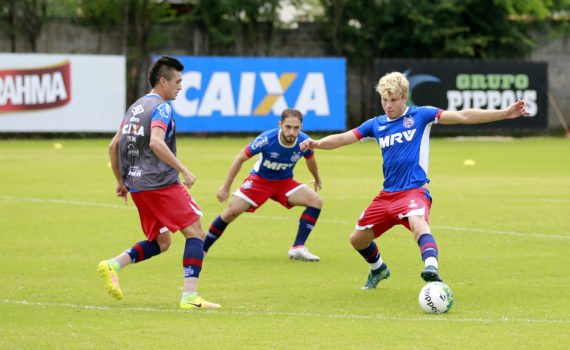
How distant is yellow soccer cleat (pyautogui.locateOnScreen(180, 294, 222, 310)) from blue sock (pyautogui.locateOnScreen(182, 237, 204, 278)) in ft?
0.57

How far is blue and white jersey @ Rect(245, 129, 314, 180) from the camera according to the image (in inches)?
488

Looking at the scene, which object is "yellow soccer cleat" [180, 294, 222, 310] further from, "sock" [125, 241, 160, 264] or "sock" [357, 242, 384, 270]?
"sock" [357, 242, 384, 270]

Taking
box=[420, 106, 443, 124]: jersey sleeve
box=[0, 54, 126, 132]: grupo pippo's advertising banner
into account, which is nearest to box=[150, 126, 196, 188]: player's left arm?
box=[420, 106, 443, 124]: jersey sleeve

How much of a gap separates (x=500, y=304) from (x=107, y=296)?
10.6 feet

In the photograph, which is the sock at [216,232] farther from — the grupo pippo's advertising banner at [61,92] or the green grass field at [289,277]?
the grupo pippo's advertising banner at [61,92]

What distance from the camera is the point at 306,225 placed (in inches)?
497

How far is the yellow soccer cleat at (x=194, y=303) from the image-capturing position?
9.02 meters

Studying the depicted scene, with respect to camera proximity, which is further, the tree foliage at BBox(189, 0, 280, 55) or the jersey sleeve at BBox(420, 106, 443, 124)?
the tree foliage at BBox(189, 0, 280, 55)

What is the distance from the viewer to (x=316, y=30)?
41.4 m

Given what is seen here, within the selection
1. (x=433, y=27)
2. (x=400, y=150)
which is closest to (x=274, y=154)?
(x=400, y=150)

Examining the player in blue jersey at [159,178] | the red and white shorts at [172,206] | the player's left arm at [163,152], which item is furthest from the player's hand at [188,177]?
the red and white shorts at [172,206]

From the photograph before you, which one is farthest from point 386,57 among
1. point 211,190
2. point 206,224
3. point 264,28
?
point 206,224

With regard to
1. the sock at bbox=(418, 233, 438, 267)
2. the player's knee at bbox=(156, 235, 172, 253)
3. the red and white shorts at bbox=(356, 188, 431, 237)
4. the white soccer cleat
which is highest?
the red and white shorts at bbox=(356, 188, 431, 237)

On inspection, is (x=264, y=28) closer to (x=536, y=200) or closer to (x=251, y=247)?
(x=536, y=200)
